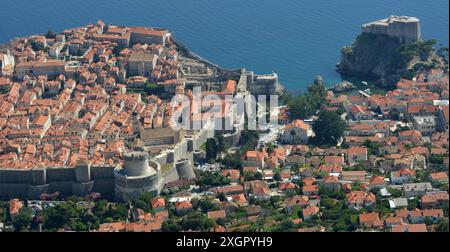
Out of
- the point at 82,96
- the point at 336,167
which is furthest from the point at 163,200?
the point at 82,96

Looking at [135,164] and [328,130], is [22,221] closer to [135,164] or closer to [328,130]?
[135,164]

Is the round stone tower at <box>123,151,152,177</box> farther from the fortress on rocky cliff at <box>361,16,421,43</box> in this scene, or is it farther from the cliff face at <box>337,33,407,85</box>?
the fortress on rocky cliff at <box>361,16,421,43</box>

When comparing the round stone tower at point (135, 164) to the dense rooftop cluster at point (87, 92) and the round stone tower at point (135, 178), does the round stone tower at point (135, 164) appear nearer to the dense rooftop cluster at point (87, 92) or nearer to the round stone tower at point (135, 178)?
the round stone tower at point (135, 178)

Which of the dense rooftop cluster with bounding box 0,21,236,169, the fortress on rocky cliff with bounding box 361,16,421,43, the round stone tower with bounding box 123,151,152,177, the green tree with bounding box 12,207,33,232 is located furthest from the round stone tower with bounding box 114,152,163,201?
Result: the fortress on rocky cliff with bounding box 361,16,421,43

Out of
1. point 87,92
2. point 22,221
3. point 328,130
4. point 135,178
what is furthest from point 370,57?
point 22,221
